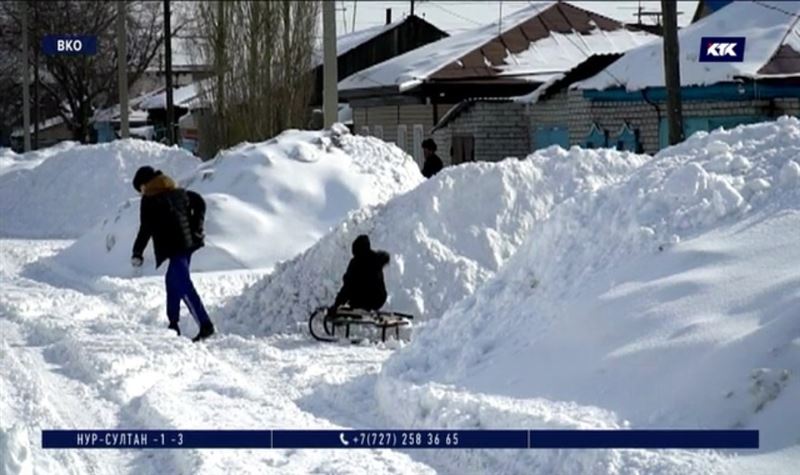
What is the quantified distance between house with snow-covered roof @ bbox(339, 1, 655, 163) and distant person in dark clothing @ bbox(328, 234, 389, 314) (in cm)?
2281

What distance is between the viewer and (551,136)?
1453 inches

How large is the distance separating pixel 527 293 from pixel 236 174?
41.0 ft

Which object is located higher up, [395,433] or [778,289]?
[778,289]

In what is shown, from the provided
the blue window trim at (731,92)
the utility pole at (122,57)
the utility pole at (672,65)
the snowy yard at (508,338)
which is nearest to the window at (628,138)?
the blue window trim at (731,92)

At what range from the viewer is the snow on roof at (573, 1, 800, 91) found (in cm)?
2764

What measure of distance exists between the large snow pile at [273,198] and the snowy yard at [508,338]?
12.0 ft

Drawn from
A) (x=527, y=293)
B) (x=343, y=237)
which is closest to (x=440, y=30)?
(x=343, y=237)

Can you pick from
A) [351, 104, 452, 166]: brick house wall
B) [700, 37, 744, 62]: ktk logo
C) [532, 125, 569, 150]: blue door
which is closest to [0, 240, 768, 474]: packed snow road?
[700, 37, 744, 62]: ktk logo

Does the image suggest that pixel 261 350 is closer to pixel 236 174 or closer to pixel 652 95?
pixel 236 174

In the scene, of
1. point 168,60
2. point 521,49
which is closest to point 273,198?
point 168,60

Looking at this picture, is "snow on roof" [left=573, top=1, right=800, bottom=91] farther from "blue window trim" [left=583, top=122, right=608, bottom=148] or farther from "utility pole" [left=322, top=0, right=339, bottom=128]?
"utility pole" [left=322, top=0, right=339, bottom=128]

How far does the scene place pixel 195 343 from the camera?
14195mm

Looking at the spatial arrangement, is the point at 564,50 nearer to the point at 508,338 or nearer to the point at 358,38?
the point at 358,38

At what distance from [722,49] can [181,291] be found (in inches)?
616
